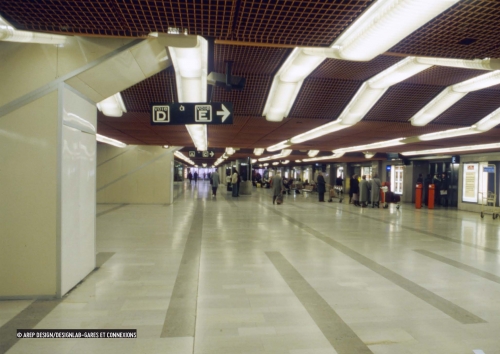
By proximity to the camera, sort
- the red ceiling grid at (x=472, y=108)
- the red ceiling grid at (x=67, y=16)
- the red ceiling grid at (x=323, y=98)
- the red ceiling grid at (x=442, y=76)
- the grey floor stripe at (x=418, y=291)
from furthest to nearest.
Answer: the red ceiling grid at (x=472, y=108)
the red ceiling grid at (x=323, y=98)
the red ceiling grid at (x=442, y=76)
the grey floor stripe at (x=418, y=291)
the red ceiling grid at (x=67, y=16)

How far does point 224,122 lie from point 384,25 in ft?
10.1

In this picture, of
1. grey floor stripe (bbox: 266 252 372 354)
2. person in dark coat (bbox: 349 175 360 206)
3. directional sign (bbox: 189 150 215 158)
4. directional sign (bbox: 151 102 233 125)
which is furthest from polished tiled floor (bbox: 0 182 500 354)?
directional sign (bbox: 189 150 215 158)

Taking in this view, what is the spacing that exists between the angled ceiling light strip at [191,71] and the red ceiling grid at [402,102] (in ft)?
10.3

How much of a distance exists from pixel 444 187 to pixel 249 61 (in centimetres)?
1675

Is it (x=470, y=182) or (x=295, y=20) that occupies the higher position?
(x=295, y=20)

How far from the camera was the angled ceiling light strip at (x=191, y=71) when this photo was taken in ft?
13.3

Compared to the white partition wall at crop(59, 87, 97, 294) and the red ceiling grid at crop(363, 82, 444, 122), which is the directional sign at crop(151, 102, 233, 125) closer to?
the white partition wall at crop(59, 87, 97, 294)

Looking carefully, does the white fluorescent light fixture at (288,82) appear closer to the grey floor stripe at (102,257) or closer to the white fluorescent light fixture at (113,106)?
the white fluorescent light fixture at (113,106)

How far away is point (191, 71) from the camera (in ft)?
15.3

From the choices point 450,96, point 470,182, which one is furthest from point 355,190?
point 450,96

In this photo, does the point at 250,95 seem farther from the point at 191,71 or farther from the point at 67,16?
the point at 67,16

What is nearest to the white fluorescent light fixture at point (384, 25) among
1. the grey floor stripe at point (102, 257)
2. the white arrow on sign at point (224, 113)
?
the white arrow on sign at point (224, 113)

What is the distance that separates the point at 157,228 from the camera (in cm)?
874

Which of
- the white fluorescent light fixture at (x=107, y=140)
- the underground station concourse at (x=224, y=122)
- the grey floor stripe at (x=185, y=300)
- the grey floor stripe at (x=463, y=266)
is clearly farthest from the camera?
the white fluorescent light fixture at (x=107, y=140)
